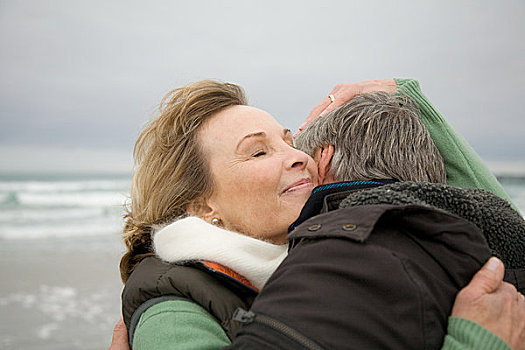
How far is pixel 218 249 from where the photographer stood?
2.03 m

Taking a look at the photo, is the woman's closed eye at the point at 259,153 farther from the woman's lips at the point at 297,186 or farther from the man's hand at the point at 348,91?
the man's hand at the point at 348,91

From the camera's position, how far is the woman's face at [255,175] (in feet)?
7.68

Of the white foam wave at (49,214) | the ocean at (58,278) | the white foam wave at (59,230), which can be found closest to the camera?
the ocean at (58,278)

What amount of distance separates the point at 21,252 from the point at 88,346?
20.4 feet

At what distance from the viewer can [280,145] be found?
2459mm

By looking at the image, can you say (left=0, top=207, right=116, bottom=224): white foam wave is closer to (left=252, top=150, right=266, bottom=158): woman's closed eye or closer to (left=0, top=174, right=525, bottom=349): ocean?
(left=0, top=174, right=525, bottom=349): ocean

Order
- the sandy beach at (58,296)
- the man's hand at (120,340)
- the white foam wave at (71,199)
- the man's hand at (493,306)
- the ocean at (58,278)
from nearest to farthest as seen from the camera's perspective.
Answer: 1. the man's hand at (493,306)
2. the man's hand at (120,340)
3. the sandy beach at (58,296)
4. the ocean at (58,278)
5. the white foam wave at (71,199)

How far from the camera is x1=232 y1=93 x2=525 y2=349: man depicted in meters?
1.29

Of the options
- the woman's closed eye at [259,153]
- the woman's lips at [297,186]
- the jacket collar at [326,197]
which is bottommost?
the woman's lips at [297,186]

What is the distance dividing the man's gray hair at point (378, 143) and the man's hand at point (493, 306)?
2.57 feet

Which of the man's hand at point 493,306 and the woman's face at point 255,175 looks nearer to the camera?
the man's hand at point 493,306

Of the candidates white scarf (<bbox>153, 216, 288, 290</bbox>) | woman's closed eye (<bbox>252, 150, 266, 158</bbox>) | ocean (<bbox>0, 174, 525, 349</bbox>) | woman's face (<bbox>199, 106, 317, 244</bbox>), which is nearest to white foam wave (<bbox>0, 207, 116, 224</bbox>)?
ocean (<bbox>0, 174, 525, 349</bbox>)

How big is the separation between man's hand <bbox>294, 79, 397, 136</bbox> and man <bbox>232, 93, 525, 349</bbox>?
1.09 m

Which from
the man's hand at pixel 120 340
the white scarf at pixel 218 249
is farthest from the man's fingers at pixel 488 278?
the man's hand at pixel 120 340
